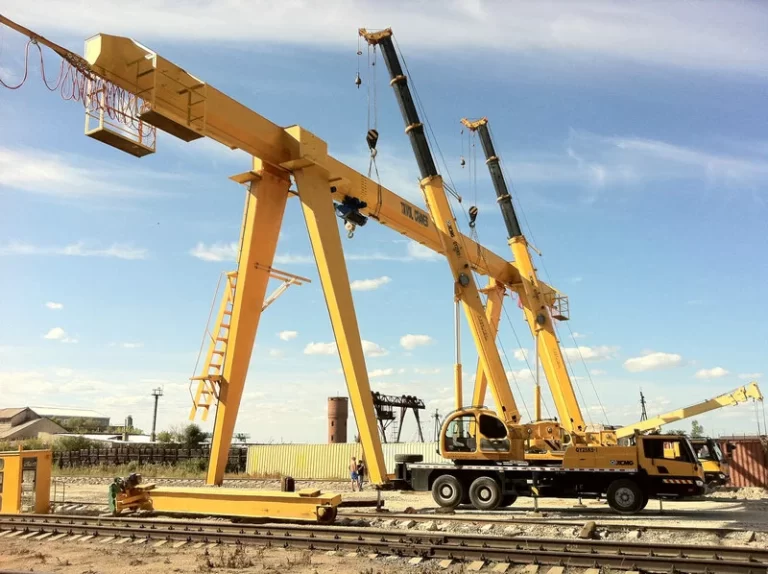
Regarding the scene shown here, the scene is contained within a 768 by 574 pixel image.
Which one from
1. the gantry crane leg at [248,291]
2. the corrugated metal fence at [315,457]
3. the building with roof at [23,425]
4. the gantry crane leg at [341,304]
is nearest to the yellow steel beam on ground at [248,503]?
the gantry crane leg at [248,291]

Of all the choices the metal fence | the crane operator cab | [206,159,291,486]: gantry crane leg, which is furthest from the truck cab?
the metal fence

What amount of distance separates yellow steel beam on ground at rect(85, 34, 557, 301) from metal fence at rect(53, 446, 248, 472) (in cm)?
2207

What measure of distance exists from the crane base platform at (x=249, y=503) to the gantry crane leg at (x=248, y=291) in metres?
2.04

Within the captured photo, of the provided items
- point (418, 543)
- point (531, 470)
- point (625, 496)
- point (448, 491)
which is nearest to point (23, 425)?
point (448, 491)

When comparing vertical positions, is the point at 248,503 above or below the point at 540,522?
above

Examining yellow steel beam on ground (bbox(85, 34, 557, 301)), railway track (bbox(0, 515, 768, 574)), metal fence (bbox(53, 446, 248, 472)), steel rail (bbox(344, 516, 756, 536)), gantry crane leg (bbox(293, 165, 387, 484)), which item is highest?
yellow steel beam on ground (bbox(85, 34, 557, 301))

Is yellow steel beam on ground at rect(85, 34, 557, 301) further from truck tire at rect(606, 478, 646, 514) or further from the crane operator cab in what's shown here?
truck tire at rect(606, 478, 646, 514)

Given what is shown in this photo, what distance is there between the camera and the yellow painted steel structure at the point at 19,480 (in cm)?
1357

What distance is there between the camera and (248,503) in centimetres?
1188

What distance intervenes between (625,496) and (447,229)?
364 inches

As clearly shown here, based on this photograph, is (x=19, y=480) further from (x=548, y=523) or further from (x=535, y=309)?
(x=535, y=309)

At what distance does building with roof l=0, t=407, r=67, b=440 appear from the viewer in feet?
212

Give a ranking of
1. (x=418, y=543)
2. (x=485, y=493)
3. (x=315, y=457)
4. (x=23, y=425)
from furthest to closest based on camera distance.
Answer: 1. (x=23, y=425)
2. (x=315, y=457)
3. (x=485, y=493)
4. (x=418, y=543)

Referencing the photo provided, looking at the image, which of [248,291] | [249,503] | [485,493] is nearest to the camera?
[249,503]
